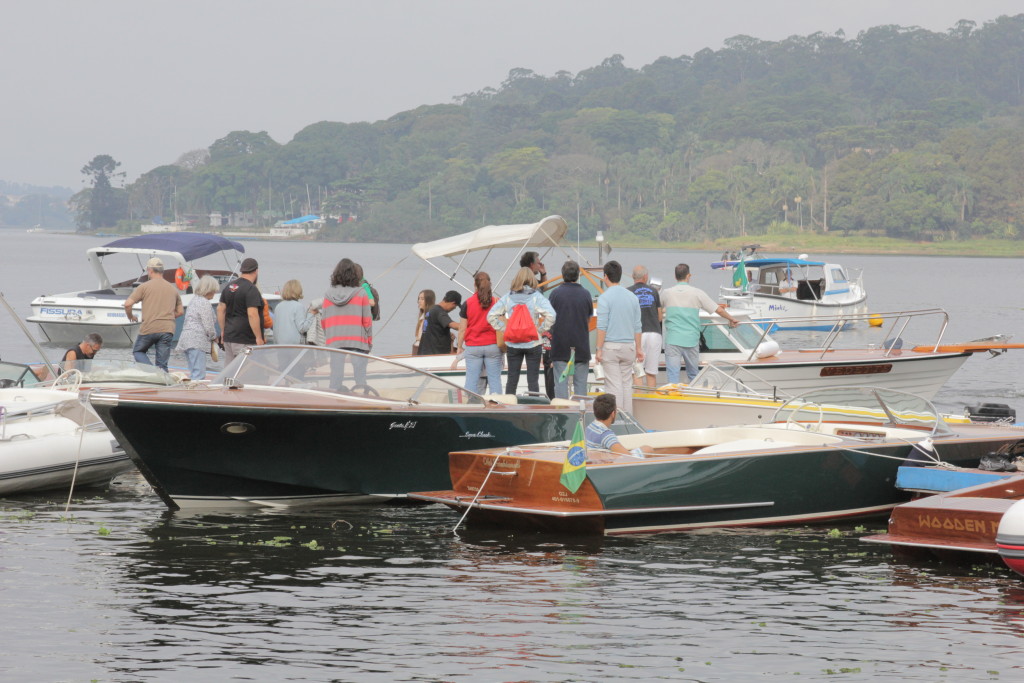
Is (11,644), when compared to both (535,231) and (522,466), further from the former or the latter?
(535,231)

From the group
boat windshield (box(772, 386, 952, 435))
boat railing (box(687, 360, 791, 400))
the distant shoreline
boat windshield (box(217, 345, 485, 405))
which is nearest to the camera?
boat windshield (box(217, 345, 485, 405))

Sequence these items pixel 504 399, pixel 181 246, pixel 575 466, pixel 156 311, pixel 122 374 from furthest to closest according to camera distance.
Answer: pixel 181 246, pixel 156 311, pixel 122 374, pixel 504 399, pixel 575 466

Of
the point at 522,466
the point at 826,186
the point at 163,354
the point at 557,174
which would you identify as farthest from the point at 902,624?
the point at 557,174

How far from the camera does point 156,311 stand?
16844 mm

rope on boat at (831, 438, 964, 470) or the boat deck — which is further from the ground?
rope on boat at (831, 438, 964, 470)

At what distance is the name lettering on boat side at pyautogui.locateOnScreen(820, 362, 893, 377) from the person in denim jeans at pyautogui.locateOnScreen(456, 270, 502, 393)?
19.3 feet

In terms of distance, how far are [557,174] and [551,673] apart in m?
178

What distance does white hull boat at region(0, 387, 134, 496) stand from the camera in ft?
41.2

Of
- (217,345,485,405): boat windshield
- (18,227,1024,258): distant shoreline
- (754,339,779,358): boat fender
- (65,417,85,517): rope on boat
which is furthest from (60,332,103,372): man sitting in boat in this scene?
(18,227,1024,258): distant shoreline

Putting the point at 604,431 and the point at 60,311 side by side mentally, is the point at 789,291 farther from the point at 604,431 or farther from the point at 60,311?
the point at 604,431

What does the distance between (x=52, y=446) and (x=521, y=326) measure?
4780mm

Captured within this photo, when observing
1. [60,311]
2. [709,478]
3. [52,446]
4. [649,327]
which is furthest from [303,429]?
[60,311]

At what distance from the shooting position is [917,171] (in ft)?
495

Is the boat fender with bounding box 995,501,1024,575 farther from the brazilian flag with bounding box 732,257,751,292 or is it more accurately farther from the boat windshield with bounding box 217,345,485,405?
the brazilian flag with bounding box 732,257,751,292
